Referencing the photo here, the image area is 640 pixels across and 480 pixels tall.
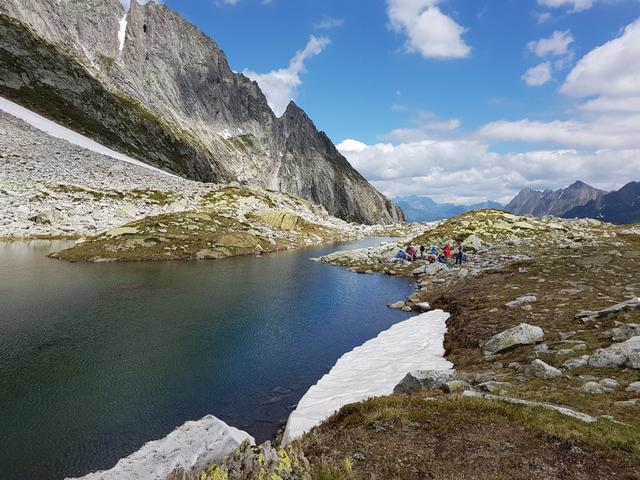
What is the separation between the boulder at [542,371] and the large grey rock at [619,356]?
6.15ft

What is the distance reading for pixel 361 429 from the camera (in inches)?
540

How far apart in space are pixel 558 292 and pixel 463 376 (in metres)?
19.4

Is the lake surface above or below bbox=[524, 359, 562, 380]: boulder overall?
below

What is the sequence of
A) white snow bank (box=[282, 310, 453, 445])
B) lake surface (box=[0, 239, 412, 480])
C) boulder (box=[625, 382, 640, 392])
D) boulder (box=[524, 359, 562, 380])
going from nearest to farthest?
boulder (box=[625, 382, 640, 392]), lake surface (box=[0, 239, 412, 480]), boulder (box=[524, 359, 562, 380]), white snow bank (box=[282, 310, 453, 445])

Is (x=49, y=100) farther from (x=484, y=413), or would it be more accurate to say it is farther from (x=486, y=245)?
(x=484, y=413)

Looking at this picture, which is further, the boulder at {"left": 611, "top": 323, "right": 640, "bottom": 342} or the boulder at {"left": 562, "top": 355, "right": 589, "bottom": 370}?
the boulder at {"left": 611, "top": 323, "right": 640, "bottom": 342}

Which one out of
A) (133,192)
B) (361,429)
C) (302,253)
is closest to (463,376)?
(361,429)

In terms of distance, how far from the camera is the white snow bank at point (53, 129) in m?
129

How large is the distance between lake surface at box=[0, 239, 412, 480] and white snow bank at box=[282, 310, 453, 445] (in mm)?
1421

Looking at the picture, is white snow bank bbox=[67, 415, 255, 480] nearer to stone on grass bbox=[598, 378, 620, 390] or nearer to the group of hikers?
stone on grass bbox=[598, 378, 620, 390]

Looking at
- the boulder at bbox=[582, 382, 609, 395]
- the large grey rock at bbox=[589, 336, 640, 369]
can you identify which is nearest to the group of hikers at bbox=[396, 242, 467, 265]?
the large grey rock at bbox=[589, 336, 640, 369]

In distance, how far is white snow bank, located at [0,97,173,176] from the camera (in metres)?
129

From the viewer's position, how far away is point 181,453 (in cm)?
1215

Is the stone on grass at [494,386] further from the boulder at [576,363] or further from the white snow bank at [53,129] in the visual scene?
the white snow bank at [53,129]
